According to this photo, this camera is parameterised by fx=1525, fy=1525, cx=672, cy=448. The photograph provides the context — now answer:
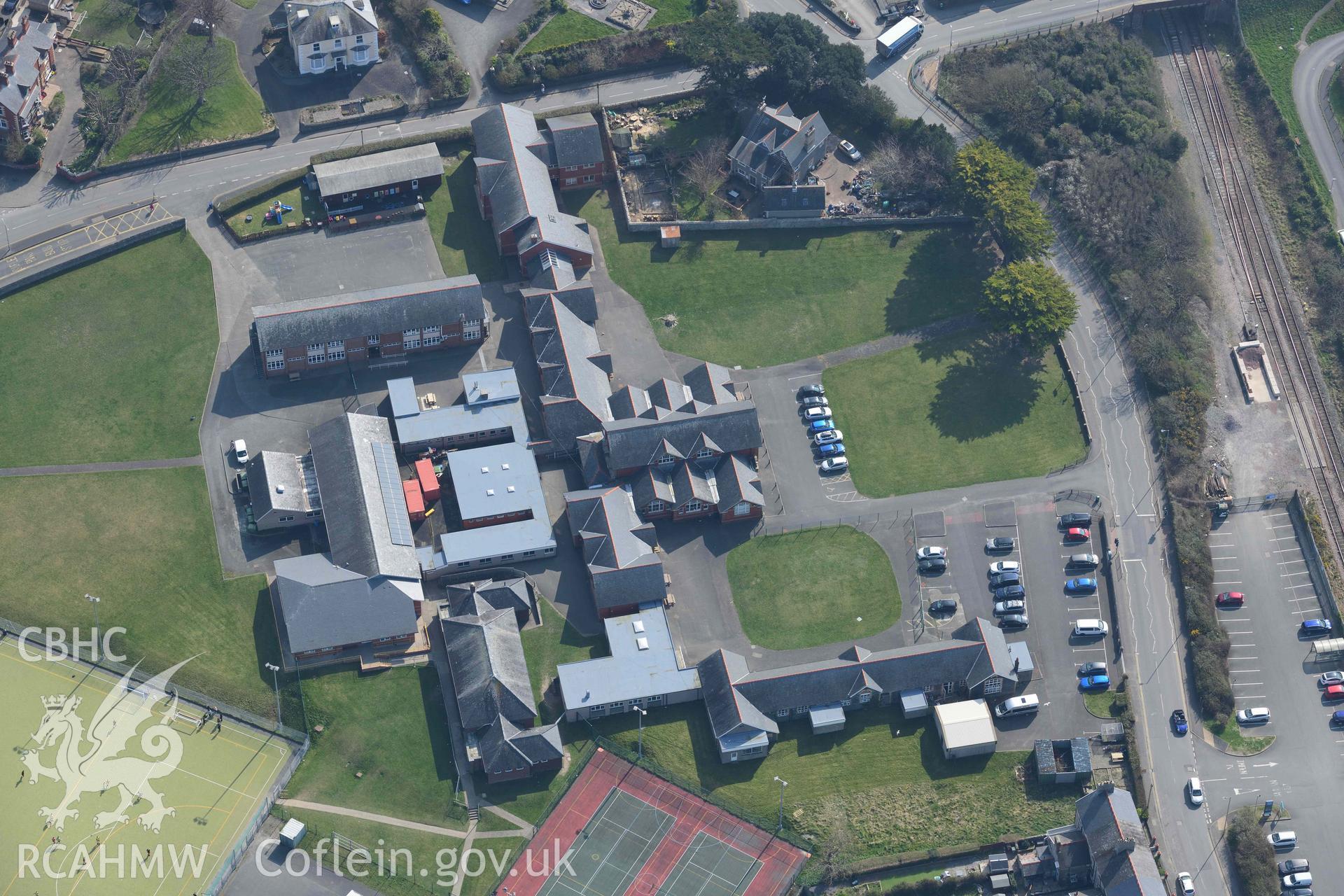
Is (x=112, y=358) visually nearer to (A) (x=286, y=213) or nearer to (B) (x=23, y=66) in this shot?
(A) (x=286, y=213)

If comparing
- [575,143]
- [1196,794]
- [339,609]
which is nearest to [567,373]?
[575,143]

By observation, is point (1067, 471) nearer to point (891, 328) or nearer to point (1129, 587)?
point (1129, 587)

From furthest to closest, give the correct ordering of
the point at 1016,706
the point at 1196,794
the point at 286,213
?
the point at 286,213 < the point at 1016,706 < the point at 1196,794

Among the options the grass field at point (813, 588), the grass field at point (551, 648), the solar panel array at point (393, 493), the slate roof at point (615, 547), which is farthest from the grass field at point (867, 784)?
the solar panel array at point (393, 493)

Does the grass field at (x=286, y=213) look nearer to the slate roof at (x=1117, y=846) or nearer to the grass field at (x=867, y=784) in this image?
the grass field at (x=867, y=784)

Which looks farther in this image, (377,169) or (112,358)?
(377,169)

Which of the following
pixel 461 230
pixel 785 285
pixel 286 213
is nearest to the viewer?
pixel 286 213

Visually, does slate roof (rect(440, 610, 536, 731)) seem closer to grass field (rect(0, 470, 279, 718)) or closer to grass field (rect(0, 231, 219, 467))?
grass field (rect(0, 470, 279, 718))
